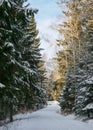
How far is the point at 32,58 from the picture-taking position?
99.0 feet

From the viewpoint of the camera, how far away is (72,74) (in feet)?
124

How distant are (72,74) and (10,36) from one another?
82.4ft

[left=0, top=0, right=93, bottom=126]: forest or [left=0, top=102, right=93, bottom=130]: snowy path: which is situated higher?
[left=0, top=0, right=93, bottom=126]: forest

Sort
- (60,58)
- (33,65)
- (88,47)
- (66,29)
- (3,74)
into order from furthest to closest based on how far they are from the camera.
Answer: (60,58)
(66,29)
(33,65)
(88,47)
(3,74)

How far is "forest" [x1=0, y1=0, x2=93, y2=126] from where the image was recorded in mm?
12296

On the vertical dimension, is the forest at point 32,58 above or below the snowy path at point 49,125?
above

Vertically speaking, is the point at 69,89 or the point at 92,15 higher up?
the point at 92,15

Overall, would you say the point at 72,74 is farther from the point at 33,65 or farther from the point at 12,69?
the point at 12,69

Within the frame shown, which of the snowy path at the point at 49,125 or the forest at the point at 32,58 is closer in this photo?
the forest at the point at 32,58

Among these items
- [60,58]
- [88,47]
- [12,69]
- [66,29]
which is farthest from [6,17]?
[60,58]

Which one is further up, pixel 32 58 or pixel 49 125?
pixel 32 58

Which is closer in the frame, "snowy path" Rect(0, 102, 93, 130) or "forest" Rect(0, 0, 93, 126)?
"forest" Rect(0, 0, 93, 126)

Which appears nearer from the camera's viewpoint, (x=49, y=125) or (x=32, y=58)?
(x=49, y=125)

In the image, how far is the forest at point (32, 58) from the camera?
1230cm
